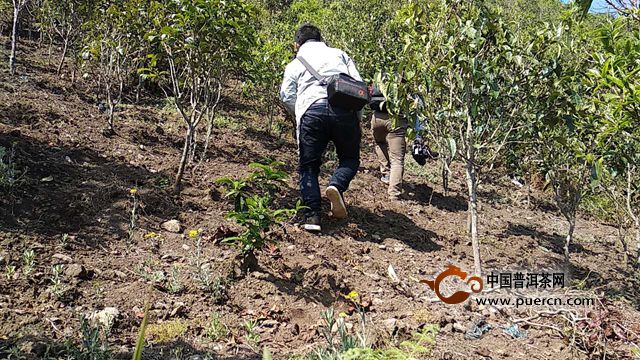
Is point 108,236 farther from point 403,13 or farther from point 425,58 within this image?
point 403,13

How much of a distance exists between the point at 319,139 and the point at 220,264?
1378 mm

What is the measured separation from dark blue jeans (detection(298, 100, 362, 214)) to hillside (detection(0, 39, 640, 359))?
1.29 feet

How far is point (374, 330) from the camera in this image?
249cm

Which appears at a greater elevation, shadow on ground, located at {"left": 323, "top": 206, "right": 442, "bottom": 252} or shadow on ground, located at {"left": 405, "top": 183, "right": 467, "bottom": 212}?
shadow on ground, located at {"left": 405, "top": 183, "right": 467, "bottom": 212}

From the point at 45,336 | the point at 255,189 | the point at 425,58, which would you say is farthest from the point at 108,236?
the point at 425,58

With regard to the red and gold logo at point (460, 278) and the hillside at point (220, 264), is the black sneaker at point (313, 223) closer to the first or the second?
the hillside at point (220, 264)

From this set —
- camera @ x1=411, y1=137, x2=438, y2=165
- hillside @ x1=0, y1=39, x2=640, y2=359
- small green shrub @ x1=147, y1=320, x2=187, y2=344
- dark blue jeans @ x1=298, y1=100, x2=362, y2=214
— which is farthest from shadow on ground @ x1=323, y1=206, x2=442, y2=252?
small green shrub @ x1=147, y1=320, x2=187, y2=344

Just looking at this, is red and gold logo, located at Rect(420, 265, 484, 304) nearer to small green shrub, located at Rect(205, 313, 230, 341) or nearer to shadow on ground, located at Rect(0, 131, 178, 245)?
small green shrub, located at Rect(205, 313, 230, 341)

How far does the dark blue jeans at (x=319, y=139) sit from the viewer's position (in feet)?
12.2

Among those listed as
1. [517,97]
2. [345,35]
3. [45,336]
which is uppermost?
[345,35]

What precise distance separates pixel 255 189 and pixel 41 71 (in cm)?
559

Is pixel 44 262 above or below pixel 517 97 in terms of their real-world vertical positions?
below

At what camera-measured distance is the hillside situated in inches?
94.9

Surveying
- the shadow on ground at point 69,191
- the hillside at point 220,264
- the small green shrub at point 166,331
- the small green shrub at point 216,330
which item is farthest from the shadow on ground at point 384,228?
the small green shrub at point 166,331
